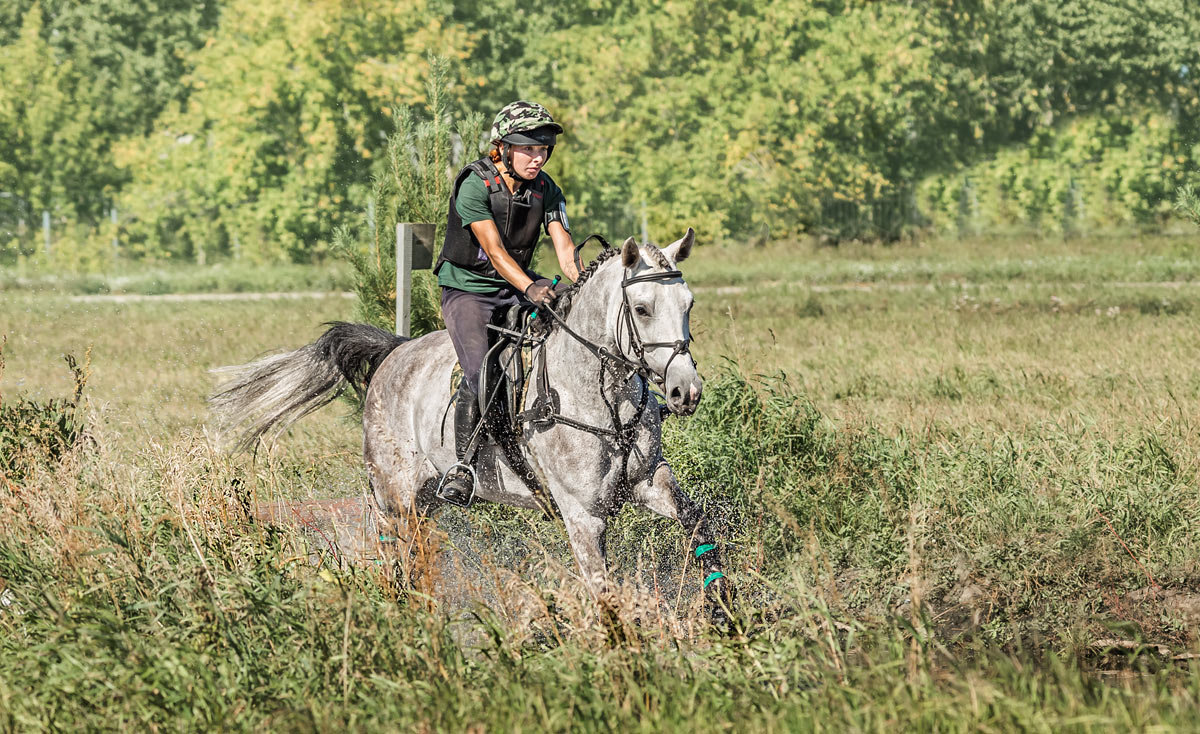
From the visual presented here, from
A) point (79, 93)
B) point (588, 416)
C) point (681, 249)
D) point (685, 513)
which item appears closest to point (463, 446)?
point (588, 416)

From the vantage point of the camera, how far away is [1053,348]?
622 inches

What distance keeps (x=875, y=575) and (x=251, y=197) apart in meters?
35.8

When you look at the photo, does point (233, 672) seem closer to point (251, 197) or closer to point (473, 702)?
point (473, 702)

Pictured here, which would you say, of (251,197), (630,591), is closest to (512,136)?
(630,591)

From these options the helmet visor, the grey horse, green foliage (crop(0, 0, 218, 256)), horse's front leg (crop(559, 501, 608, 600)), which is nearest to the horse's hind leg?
the grey horse

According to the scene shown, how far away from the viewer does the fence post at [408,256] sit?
913cm

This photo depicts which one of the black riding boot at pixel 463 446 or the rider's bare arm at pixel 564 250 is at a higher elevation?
the rider's bare arm at pixel 564 250

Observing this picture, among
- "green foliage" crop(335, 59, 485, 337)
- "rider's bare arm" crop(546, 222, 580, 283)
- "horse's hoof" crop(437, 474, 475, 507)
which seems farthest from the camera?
A: "green foliage" crop(335, 59, 485, 337)

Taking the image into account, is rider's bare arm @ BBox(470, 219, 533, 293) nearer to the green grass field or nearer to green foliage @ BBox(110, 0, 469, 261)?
the green grass field

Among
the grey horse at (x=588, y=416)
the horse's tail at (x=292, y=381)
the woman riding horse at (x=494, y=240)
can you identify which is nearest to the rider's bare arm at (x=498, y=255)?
the woman riding horse at (x=494, y=240)

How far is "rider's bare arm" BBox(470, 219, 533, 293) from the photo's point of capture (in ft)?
21.2

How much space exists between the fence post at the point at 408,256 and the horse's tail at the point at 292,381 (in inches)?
29.0

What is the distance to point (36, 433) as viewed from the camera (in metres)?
7.90

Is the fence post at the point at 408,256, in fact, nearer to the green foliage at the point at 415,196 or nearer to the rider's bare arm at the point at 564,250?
the green foliage at the point at 415,196
